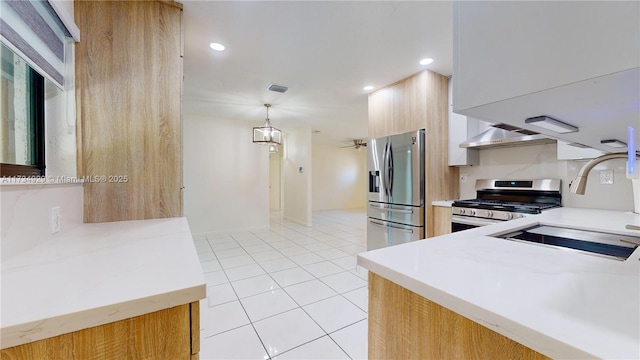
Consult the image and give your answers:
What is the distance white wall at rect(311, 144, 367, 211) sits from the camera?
8695 mm

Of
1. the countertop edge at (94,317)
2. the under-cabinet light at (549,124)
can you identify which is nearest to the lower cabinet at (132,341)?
the countertop edge at (94,317)

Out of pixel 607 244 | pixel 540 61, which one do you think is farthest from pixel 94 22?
pixel 607 244

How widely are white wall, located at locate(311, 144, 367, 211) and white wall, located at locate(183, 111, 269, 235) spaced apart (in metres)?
3.36

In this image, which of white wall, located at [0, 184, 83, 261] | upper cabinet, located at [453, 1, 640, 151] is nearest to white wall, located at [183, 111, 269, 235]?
white wall, located at [0, 184, 83, 261]

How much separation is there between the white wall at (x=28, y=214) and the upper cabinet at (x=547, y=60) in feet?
5.12

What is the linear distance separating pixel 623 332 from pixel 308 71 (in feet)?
9.78

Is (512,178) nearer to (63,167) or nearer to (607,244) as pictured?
(607,244)

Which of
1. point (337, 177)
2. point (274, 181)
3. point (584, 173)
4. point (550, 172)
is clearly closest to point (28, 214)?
point (584, 173)

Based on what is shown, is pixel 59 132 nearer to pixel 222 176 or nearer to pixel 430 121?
pixel 430 121

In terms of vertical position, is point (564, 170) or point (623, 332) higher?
point (564, 170)

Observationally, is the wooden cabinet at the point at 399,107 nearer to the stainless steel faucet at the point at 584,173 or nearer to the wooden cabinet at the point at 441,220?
Answer: the wooden cabinet at the point at 441,220

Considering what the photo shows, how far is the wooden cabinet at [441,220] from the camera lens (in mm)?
2652

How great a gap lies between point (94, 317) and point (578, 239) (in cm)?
205

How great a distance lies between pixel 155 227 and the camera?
54.2 inches
